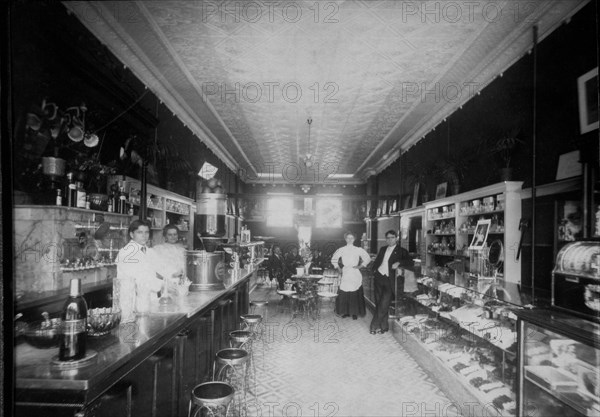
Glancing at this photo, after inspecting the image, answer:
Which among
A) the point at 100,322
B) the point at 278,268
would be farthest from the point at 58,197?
the point at 278,268

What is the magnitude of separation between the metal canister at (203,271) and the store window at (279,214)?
13216 millimetres

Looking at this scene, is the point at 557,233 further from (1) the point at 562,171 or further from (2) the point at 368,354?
(2) the point at 368,354

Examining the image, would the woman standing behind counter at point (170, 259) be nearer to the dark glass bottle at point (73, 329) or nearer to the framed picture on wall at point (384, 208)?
the dark glass bottle at point (73, 329)

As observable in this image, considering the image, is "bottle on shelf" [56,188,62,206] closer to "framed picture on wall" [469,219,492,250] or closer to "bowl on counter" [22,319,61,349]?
"bowl on counter" [22,319,61,349]

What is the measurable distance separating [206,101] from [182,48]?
1942 mm

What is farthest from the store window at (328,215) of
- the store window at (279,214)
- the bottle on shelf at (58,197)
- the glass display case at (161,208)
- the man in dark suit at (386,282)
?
the bottle on shelf at (58,197)

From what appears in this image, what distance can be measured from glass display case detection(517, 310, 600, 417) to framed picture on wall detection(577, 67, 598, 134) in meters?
1.97

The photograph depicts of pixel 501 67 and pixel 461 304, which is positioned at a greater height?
pixel 501 67

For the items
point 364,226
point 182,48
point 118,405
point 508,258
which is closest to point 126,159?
point 182,48

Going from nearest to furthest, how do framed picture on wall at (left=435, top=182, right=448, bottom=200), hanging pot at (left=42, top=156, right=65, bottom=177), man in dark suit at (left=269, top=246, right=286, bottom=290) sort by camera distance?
hanging pot at (left=42, top=156, right=65, bottom=177) < framed picture on wall at (left=435, top=182, right=448, bottom=200) < man in dark suit at (left=269, top=246, right=286, bottom=290)

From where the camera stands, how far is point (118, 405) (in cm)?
188

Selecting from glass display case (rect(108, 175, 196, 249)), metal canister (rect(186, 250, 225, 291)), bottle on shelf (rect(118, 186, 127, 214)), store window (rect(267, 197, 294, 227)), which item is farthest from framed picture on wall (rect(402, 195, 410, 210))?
store window (rect(267, 197, 294, 227))

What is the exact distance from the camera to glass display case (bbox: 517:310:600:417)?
197 centimetres

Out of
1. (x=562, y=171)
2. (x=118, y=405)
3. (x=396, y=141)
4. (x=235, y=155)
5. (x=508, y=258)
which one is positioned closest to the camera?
(x=118, y=405)
